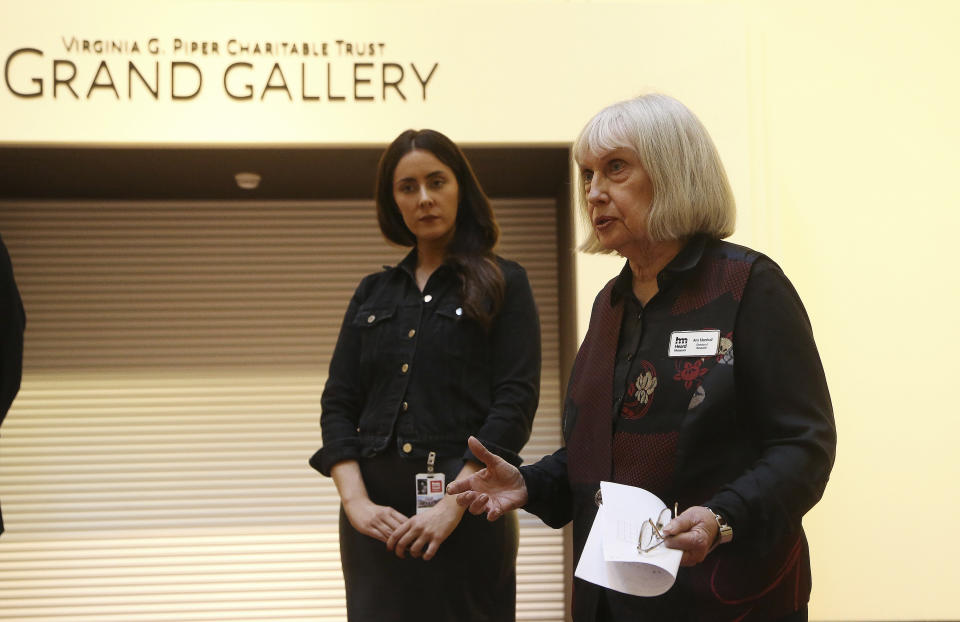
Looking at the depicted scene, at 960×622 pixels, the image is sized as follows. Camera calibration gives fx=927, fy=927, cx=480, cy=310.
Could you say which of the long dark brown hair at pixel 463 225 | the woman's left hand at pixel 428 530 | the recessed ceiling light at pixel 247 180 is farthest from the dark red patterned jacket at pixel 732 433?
the recessed ceiling light at pixel 247 180

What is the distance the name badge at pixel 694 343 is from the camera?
151cm

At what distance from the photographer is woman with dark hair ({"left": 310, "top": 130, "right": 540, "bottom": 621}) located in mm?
2309

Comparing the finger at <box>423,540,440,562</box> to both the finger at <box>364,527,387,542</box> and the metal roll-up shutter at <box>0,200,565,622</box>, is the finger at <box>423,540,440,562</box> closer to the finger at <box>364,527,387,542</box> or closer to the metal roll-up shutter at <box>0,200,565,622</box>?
the finger at <box>364,527,387,542</box>

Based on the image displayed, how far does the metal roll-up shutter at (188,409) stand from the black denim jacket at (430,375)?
8.60 ft

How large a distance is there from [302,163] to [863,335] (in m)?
2.86

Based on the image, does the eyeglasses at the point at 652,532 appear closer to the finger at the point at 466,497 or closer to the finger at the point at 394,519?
the finger at the point at 466,497

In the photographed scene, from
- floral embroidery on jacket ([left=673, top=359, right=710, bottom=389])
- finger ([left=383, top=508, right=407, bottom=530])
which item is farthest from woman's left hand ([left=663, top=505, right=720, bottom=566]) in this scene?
finger ([left=383, top=508, right=407, bottom=530])

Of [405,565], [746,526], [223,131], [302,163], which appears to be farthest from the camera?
[302,163]

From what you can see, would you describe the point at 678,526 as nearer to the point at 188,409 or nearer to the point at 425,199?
the point at 425,199

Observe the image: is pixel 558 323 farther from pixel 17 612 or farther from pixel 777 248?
pixel 17 612

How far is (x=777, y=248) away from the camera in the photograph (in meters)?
4.27

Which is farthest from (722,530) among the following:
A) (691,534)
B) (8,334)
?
(8,334)

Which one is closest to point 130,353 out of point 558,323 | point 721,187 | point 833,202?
point 558,323

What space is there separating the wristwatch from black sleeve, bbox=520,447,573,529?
457 mm
